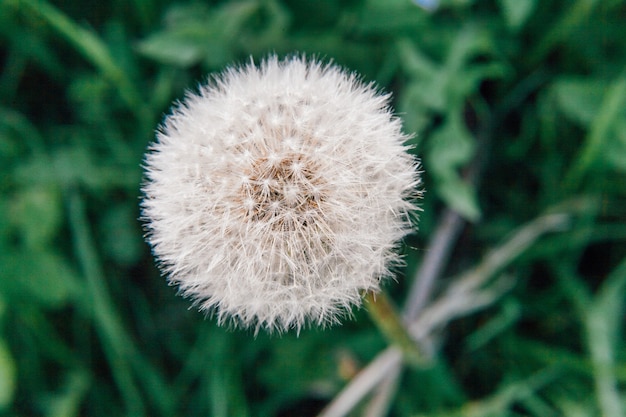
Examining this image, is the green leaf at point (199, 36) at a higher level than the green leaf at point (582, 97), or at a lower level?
higher

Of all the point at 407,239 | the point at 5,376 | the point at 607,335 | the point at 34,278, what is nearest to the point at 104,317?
the point at 34,278

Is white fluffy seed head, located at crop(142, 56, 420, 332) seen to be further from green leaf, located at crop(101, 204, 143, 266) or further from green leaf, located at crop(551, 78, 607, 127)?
green leaf, located at crop(551, 78, 607, 127)

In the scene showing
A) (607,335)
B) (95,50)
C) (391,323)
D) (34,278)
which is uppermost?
(95,50)

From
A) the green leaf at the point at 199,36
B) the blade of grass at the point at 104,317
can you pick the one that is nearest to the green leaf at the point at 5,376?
the blade of grass at the point at 104,317

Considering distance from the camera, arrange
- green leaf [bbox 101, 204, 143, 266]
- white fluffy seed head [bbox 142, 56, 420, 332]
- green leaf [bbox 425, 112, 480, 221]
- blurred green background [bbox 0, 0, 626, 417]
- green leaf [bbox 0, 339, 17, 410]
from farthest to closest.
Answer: green leaf [bbox 101, 204, 143, 266]
blurred green background [bbox 0, 0, 626, 417]
green leaf [bbox 425, 112, 480, 221]
green leaf [bbox 0, 339, 17, 410]
white fluffy seed head [bbox 142, 56, 420, 332]

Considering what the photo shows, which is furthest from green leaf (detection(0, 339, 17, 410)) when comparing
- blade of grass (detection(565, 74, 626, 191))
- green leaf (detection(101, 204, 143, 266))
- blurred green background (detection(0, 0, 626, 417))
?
blade of grass (detection(565, 74, 626, 191))

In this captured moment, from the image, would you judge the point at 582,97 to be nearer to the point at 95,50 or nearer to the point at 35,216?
the point at 95,50

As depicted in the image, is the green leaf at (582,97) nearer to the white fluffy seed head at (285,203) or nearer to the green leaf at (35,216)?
the white fluffy seed head at (285,203)
